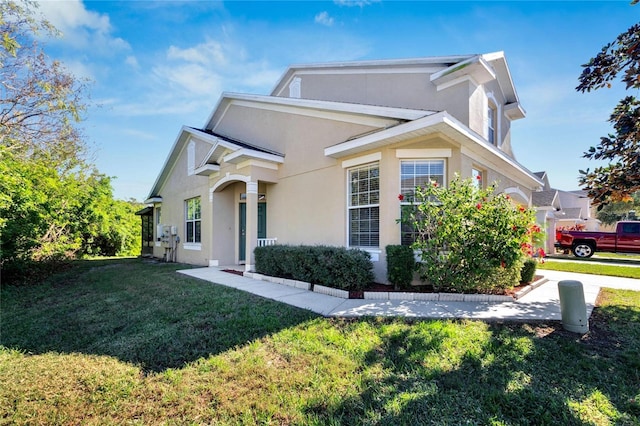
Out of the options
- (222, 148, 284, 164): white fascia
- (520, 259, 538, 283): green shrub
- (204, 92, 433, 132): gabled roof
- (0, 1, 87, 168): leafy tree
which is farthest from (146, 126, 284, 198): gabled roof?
(520, 259, 538, 283): green shrub

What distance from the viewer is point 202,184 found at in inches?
508

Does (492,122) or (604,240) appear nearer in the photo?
(492,122)

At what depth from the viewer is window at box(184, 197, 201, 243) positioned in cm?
1354

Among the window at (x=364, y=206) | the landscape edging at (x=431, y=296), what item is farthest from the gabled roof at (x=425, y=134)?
the landscape edging at (x=431, y=296)

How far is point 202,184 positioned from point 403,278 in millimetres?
9773

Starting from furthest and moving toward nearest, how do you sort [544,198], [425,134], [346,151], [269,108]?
[544,198]
[269,108]
[346,151]
[425,134]

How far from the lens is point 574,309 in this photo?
436 centimetres

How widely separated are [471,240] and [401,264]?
1490 millimetres

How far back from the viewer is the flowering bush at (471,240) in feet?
19.6

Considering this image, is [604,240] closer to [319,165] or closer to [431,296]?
[431,296]

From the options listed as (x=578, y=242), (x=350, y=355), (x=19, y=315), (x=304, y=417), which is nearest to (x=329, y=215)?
(x=350, y=355)

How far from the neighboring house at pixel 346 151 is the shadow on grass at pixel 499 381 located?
11.9 feet

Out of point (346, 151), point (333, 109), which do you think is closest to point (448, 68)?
point (333, 109)

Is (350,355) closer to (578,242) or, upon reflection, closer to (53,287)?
(53,287)
